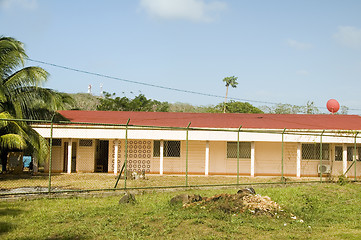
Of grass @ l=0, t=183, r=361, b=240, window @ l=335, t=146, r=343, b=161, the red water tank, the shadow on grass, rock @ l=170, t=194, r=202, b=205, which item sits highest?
the red water tank

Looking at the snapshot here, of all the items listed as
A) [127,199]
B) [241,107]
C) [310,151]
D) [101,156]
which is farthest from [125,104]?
[127,199]

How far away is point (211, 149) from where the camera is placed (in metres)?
22.3

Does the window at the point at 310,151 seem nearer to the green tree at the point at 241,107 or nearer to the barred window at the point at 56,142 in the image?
the barred window at the point at 56,142

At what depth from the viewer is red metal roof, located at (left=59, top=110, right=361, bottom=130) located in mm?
22517

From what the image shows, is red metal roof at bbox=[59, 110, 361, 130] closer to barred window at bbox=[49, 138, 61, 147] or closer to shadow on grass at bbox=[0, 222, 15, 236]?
barred window at bbox=[49, 138, 61, 147]

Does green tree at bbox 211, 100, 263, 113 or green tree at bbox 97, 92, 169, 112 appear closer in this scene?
green tree at bbox 97, 92, 169, 112

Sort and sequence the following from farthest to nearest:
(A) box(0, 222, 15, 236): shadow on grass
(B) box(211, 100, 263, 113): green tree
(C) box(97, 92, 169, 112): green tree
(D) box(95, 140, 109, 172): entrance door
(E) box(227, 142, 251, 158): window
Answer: (B) box(211, 100, 263, 113): green tree < (C) box(97, 92, 169, 112): green tree < (D) box(95, 140, 109, 172): entrance door < (E) box(227, 142, 251, 158): window < (A) box(0, 222, 15, 236): shadow on grass

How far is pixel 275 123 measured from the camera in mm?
23297

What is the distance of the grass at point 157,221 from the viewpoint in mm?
7729

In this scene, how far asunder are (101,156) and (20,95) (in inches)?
275

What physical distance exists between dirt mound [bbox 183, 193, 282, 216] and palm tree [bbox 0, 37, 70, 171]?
9.99 meters

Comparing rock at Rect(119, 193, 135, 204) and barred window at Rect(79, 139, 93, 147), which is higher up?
barred window at Rect(79, 139, 93, 147)

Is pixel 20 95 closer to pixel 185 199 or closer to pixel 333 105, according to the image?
pixel 185 199

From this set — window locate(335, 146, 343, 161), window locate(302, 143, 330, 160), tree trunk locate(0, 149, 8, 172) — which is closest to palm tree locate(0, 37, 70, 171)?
tree trunk locate(0, 149, 8, 172)
